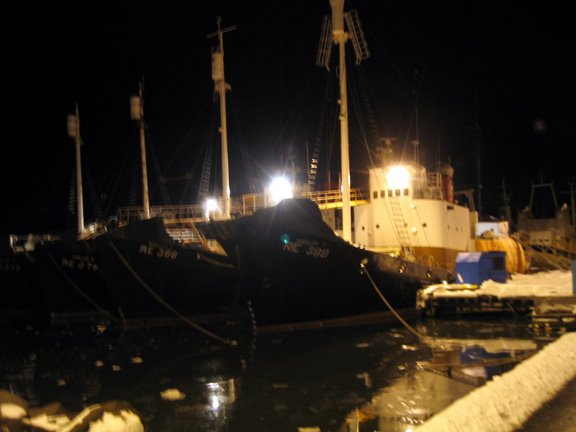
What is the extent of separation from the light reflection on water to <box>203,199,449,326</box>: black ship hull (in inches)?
24.0

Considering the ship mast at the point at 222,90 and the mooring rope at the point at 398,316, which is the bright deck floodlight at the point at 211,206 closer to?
the ship mast at the point at 222,90

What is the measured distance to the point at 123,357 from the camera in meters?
12.0

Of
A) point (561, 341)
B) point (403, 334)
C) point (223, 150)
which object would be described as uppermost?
point (223, 150)

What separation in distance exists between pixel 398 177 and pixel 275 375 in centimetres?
1253

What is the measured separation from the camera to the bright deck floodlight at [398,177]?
2048 cm

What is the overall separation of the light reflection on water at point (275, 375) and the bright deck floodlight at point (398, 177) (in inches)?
276

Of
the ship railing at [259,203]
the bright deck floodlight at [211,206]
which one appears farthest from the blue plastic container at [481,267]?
the bright deck floodlight at [211,206]

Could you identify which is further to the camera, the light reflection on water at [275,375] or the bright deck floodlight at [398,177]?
the bright deck floodlight at [398,177]

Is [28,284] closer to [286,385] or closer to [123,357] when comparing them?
[123,357]

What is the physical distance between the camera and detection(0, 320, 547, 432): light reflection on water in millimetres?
7359

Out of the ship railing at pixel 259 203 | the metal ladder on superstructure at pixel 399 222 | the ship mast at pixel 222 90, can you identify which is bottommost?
the metal ladder on superstructure at pixel 399 222

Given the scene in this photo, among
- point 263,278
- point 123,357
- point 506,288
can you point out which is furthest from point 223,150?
point 506,288

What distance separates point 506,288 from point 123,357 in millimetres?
11921

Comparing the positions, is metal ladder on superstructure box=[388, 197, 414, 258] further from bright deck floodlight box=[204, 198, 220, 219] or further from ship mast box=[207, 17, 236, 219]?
bright deck floodlight box=[204, 198, 220, 219]
